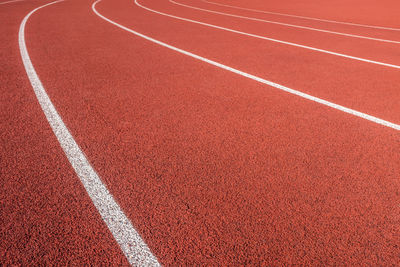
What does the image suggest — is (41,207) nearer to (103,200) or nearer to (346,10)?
(103,200)

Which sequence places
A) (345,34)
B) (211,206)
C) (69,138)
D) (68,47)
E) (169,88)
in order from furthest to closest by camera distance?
1. (345,34)
2. (68,47)
3. (169,88)
4. (69,138)
5. (211,206)

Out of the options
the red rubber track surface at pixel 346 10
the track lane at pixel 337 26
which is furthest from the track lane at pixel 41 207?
the red rubber track surface at pixel 346 10

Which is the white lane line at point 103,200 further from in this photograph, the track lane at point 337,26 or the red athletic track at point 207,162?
the track lane at point 337,26

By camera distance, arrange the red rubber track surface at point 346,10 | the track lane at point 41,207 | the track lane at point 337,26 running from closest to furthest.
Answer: the track lane at point 41,207, the track lane at point 337,26, the red rubber track surface at point 346,10

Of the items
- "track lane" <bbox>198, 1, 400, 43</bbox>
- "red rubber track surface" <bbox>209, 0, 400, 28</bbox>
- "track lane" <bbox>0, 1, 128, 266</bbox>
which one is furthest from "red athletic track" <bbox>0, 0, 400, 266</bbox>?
"red rubber track surface" <bbox>209, 0, 400, 28</bbox>

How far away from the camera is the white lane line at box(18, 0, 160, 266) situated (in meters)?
2.37

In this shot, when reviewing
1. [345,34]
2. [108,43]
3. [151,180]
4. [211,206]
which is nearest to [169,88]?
[151,180]

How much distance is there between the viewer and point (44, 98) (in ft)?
16.0

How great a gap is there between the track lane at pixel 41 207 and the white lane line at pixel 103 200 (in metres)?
0.05

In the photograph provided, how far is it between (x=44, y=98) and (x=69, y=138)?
1409 millimetres

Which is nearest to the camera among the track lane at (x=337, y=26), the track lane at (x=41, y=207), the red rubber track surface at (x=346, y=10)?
the track lane at (x=41, y=207)

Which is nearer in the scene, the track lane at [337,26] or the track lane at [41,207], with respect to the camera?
the track lane at [41,207]

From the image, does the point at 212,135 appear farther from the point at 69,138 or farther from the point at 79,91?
the point at 79,91

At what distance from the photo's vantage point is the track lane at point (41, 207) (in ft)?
7.76
